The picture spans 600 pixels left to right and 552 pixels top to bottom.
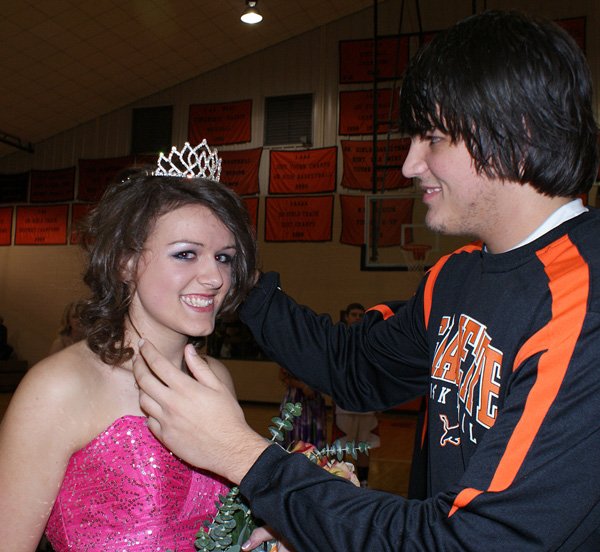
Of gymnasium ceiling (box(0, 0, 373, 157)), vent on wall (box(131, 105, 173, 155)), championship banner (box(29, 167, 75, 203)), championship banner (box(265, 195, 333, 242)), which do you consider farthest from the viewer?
championship banner (box(29, 167, 75, 203))

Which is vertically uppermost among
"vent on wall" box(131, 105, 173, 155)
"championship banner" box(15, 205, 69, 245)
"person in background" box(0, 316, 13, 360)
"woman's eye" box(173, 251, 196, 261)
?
"vent on wall" box(131, 105, 173, 155)

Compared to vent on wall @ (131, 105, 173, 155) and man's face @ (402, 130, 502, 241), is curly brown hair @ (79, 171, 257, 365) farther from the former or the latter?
vent on wall @ (131, 105, 173, 155)

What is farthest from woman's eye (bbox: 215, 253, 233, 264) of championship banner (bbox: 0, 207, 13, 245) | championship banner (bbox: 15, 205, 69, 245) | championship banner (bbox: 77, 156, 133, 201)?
championship banner (bbox: 0, 207, 13, 245)

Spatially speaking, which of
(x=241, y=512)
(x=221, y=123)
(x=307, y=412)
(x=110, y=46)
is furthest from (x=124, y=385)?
(x=221, y=123)

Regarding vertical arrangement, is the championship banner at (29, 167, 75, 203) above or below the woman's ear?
above

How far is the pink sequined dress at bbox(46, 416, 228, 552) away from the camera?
1538mm

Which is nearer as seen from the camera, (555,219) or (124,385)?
(555,219)

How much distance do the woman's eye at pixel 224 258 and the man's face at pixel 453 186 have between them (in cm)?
64

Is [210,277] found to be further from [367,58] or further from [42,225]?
[42,225]

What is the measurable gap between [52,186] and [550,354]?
488 inches

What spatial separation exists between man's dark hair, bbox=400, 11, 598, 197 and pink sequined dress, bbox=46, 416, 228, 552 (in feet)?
3.75

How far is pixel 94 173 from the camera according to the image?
11.6m

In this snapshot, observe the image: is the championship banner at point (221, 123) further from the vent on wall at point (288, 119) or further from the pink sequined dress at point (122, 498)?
the pink sequined dress at point (122, 498)

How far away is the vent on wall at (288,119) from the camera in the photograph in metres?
10.5
